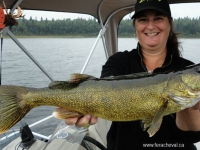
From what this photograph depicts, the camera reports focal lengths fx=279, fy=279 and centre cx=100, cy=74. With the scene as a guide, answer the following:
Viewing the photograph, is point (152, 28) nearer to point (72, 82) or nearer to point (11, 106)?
point (72, 82)

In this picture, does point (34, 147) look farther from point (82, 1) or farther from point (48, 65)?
point (48, 65)

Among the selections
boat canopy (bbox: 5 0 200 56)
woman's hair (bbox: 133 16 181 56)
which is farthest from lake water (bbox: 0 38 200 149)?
woman's hair (bbox: 133 16 181 56)

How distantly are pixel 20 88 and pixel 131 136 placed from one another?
3.63 feet

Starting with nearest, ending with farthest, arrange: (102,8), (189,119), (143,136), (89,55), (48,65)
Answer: (189,119), (143,136), (89,55), (102,8), (48,65)

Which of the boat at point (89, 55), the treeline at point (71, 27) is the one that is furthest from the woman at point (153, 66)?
the treeline at point (71, 27)

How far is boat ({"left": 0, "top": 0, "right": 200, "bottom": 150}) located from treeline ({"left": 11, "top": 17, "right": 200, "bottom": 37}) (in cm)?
31

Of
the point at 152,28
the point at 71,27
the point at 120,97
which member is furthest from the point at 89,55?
the point at 120,97

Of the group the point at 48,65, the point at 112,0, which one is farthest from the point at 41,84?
the point at 112,0

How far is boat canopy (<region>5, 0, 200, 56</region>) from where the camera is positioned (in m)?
5.17

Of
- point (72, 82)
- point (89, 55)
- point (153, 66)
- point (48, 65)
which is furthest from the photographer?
point (48, 65)

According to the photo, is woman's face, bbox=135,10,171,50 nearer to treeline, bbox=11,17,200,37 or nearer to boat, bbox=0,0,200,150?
boat, bbox=0,0,200,150

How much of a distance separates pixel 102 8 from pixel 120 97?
4.66 metres

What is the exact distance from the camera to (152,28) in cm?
267

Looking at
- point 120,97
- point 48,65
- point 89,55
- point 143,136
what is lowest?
point 48,65
